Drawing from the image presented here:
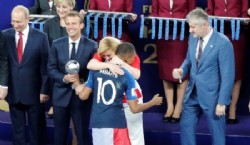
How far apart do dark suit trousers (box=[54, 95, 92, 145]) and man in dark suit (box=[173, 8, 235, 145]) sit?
0.82m

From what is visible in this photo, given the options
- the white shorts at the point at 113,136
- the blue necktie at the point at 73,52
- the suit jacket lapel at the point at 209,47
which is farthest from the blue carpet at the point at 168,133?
the white shorts at the point at 113,136

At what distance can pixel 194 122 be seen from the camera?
505 centimetres

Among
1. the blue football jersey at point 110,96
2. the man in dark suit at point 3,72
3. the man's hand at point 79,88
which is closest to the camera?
the blue football jersey at point 110,96

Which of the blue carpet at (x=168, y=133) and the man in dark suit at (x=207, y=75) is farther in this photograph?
the blue carpet at (x=168, y=133)

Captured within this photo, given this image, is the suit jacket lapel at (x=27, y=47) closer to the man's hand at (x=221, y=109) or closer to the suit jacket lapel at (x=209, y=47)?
the suit jacket lapel at (x=209, y=47)

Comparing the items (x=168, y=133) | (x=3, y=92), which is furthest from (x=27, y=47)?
(x=168, y=133)

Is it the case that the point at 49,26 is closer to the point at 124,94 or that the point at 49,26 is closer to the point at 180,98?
the point at 124,94

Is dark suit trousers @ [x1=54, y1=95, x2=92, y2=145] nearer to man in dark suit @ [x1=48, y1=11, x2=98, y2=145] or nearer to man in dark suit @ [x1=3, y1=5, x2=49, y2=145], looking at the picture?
man in dark suit @ [x1=48, y1=11, x2=98, y2=145]

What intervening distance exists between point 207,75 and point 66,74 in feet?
3.77

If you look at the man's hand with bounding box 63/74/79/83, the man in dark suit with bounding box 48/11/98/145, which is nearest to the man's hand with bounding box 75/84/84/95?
the man's hand with bounding box 63/74/79/83

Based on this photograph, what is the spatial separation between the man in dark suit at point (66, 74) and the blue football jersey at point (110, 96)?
0.56m

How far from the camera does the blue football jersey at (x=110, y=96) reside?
4324 millimetres

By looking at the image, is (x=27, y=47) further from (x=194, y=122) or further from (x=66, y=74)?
(x=194, y=122)

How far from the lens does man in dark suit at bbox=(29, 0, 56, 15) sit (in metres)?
6.43
